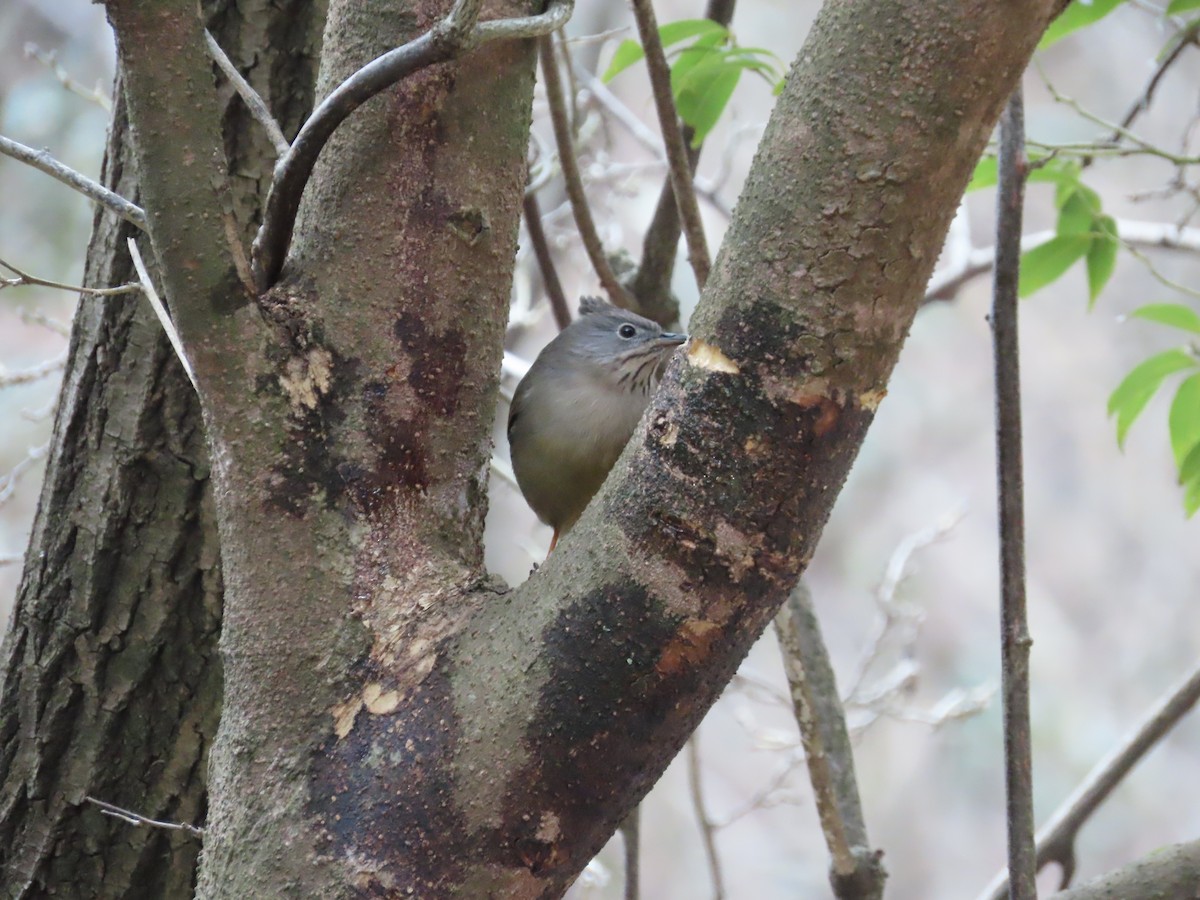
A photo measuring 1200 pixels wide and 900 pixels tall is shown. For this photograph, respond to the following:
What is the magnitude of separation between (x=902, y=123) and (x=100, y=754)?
1562 mm

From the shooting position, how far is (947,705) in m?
3.43

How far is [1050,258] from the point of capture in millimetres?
1975

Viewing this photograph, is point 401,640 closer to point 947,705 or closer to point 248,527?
point 248,527

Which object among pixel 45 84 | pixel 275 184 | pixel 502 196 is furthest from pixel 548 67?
pixel 45 84

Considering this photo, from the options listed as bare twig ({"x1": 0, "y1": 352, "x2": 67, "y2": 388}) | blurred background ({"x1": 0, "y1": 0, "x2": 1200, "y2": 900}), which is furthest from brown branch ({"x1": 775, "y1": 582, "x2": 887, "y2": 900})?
blurred background ({"x1": 0, "y1": 0, "x2": 1200, "y2": 900})

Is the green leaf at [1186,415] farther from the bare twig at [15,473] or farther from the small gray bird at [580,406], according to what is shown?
the bare twig at [15,473]

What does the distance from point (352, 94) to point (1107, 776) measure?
1644 mm

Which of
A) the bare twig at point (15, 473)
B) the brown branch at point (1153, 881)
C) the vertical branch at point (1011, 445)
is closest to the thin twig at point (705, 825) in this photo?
the vertical branch at point (1011, 445)

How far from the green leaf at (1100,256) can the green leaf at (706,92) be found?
26.6 inches

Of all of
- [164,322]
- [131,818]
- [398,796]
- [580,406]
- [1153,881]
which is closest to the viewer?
[398,796]

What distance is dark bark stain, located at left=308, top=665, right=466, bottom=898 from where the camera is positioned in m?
0.96

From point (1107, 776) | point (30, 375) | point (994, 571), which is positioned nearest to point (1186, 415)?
point (1107, 776)

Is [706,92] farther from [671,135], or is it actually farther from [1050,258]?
[1050,258]

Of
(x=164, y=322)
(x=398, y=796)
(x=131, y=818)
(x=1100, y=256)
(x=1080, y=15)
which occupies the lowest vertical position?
(x=398, y=796)
